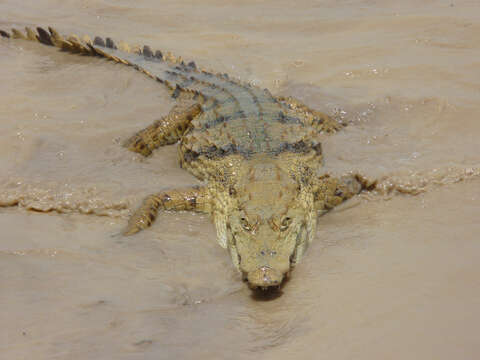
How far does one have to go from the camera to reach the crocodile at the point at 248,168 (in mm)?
3441

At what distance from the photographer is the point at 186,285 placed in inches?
128

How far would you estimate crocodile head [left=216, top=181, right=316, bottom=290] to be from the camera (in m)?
3.14

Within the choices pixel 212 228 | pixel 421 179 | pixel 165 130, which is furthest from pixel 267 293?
pixel 165 130

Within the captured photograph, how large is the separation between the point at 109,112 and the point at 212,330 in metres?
3.90

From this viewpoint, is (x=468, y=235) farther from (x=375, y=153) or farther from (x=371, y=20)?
(x=371, y=20)

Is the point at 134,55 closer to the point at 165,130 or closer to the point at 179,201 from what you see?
the point at 165,130

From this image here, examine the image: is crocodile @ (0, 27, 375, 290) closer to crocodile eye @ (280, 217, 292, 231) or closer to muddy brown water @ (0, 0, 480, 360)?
crocodile eye @ (280, 217, 292, 231)

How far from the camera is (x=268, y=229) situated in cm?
345

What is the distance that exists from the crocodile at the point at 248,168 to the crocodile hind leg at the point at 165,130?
0.01 metres

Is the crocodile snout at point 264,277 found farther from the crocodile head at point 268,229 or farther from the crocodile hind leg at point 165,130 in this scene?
the crocodile hind leg at point 165,130

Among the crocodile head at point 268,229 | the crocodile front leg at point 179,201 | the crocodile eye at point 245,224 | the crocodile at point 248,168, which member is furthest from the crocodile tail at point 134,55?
the crocodile eye at point 245,224

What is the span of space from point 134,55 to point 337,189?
13.4 ft

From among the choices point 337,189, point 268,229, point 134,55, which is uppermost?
point 134,55

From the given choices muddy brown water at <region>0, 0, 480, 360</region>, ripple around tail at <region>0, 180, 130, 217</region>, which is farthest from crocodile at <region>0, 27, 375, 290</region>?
ripple around tail at <region>0, 180, 130, 217</region>
